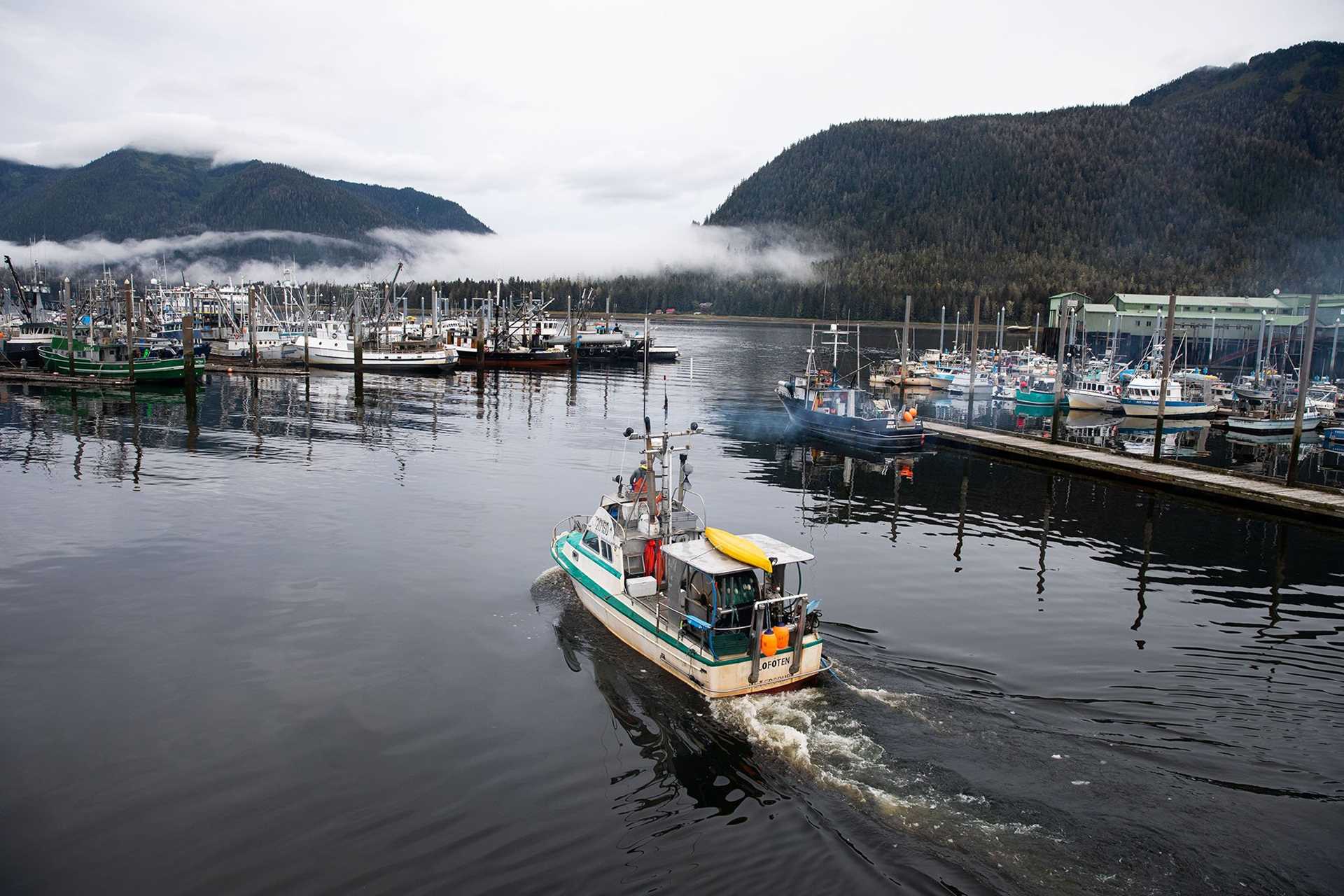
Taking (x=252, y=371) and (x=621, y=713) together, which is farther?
(x=252, y=371)

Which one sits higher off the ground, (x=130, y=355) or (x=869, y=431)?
(x=130, y=355)

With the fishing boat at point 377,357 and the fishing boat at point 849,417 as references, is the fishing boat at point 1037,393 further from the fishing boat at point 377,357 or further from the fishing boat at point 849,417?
the fishing boat at point 377,357

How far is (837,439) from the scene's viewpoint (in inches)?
2229

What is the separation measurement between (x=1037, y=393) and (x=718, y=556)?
227ft

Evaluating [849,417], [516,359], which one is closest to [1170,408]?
[849,417]

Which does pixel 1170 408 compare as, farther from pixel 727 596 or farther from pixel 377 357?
pixel 377 357

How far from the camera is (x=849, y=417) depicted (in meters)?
55.9

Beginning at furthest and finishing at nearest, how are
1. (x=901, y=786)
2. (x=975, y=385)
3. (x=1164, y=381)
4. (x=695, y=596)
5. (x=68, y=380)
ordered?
(x=975, y=385), (x=68, y=380), (x=1164, y=381), (x=695, y=596), (x=901, y=786)

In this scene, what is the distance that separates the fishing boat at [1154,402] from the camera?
7194 centimetres

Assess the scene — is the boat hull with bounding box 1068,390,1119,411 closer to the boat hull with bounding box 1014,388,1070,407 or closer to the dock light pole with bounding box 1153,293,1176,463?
the boat hull with bounding box 1014,388,1070,407

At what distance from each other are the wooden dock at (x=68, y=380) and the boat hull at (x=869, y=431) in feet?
193

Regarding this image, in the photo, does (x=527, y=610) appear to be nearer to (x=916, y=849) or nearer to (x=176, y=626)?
(x=176, y=626)

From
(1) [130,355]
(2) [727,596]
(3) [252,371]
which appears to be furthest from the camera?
(3) [252,371]

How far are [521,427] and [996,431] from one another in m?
32.1
